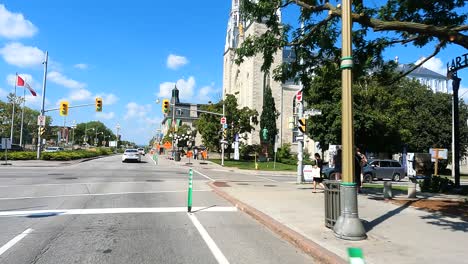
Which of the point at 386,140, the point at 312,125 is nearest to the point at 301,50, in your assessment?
the point at 312,125

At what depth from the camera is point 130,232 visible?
8.30 meters

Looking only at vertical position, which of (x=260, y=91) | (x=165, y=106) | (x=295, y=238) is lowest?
(x=295, y=238)

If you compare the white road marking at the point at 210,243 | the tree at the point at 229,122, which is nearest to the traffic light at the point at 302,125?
the white road marking at the point at 210,243

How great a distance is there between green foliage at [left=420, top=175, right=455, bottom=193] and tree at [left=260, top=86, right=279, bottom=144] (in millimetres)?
47682

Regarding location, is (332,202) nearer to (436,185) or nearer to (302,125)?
(436,185)

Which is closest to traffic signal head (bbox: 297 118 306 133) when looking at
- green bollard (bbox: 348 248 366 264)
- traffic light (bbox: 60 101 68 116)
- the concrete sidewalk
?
the concrete sidewalk

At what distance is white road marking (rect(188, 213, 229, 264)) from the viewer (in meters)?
6.43

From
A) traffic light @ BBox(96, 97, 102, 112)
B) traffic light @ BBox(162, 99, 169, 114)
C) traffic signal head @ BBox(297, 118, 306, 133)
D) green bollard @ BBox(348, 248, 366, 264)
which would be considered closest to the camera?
green bollard @ BBox(348, 248, 366, 264)

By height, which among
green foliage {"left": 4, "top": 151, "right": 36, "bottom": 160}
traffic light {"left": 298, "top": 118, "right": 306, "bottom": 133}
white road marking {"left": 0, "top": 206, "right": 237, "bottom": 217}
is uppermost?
traffic light {"left": 298, "top": 118, "right": 306, "bottom": 133}

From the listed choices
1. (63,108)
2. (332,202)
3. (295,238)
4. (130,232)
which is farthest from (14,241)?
(63,108)

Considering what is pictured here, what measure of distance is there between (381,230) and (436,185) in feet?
37.7

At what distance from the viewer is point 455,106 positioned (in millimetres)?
19047

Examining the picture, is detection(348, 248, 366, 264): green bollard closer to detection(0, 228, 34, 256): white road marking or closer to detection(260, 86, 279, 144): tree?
detection(0, 228, 34, 256): white road marking

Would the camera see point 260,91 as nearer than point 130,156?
No
